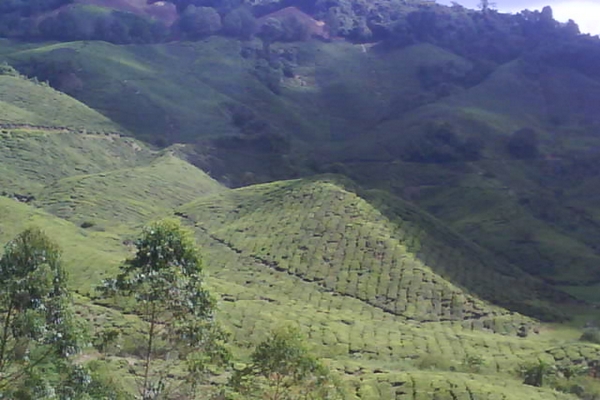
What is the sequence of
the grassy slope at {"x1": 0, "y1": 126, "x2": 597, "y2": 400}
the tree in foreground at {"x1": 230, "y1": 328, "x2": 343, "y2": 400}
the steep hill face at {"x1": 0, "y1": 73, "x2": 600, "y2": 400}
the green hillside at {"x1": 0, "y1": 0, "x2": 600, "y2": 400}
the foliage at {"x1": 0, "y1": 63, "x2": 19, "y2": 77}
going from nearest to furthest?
the tree in foreground at {"x1": 230, "y1": 328, "x2": 343, "y2": 400} → the grassy slope at {"x1": 0, "y1": 126, "x2": 597, "y2": 400} → the green hillside at {"x1": 0, "y1": 0, "x2": 600, "y2": 400} → the steep hill face at {"x1": 0, "y1": 73, "x2": 600, "y2": 400} → the foliage at {"x1": 0, "y1": 63, "x2": 19, "y2": 77}

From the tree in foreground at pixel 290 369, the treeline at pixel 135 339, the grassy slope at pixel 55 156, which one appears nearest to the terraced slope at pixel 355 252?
the grassy slope at pixel 55 156

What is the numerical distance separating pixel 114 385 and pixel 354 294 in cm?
8023

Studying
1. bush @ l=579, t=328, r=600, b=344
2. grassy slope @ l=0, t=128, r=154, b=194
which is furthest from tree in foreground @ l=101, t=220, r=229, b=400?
grassy slope @ l=0, t=128, r=154, b=194

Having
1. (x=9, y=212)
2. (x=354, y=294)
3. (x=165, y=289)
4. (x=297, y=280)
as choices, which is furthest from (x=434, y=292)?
(x=165, y=289)

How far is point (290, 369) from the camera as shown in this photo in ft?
91.1

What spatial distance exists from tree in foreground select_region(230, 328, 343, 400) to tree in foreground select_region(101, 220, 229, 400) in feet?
6.02

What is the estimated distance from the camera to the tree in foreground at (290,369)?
27.7 metres

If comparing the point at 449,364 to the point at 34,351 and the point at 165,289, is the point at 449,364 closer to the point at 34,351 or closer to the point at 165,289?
the point at 165,289

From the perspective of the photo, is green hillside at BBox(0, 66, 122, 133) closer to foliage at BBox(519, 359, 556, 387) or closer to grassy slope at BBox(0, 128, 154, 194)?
grassy slope at BBox(0, 128, 154, 194)

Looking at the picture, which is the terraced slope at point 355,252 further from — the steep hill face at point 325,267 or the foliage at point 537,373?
the foliage at point 537,373

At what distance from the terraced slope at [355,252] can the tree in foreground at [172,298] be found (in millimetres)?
74796

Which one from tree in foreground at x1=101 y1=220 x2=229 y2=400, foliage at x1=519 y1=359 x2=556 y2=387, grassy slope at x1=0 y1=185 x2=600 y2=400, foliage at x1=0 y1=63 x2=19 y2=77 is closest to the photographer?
tree in foreground at x1=101 y1=220 x2=229 y2=400

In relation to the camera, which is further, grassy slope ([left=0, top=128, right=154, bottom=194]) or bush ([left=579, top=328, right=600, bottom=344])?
grassy slope ([left=0, top=128, right=154, bottom=194])

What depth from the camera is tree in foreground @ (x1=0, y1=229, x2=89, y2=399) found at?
2244 cm
